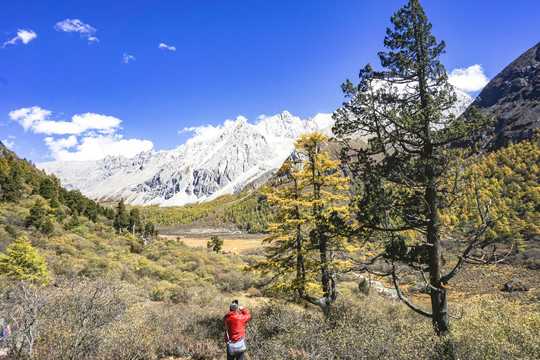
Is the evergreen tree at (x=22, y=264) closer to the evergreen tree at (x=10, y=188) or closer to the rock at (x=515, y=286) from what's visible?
the evergreen tree at (x=10, y=188)

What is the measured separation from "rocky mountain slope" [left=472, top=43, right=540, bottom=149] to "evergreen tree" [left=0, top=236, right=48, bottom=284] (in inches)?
5138

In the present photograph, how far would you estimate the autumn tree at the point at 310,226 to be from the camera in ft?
36.1

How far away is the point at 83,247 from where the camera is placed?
2336 cm

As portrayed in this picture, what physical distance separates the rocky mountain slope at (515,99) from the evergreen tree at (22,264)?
130 m

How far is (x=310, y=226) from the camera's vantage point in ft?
39.0

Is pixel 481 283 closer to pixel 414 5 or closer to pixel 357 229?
pixel 357 229

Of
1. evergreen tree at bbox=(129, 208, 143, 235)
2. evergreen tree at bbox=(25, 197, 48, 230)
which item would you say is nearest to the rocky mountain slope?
evergreen tree at bbox=(129, 208, 143, 235)

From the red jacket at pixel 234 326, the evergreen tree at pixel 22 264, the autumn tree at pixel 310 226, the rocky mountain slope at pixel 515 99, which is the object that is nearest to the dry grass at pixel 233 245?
the evergreen tree at pixel 22 264

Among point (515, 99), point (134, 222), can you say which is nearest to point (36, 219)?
point (134, 222)

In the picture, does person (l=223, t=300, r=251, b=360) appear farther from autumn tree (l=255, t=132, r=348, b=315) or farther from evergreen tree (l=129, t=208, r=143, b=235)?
evergreen tree (l=129, t=208, r=143, b=235)

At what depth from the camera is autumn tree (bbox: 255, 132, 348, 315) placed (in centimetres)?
1101

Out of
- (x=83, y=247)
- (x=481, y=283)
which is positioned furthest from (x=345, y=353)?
(x=481, y=283)

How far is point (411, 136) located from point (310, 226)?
6.31 m

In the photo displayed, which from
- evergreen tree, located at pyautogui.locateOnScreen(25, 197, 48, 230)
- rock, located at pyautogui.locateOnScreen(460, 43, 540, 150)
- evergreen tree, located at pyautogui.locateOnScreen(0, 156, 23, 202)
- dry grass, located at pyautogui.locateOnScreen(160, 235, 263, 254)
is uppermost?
rock, located at pyautogui.locateOnScreen(460, 43, 540, 150)
